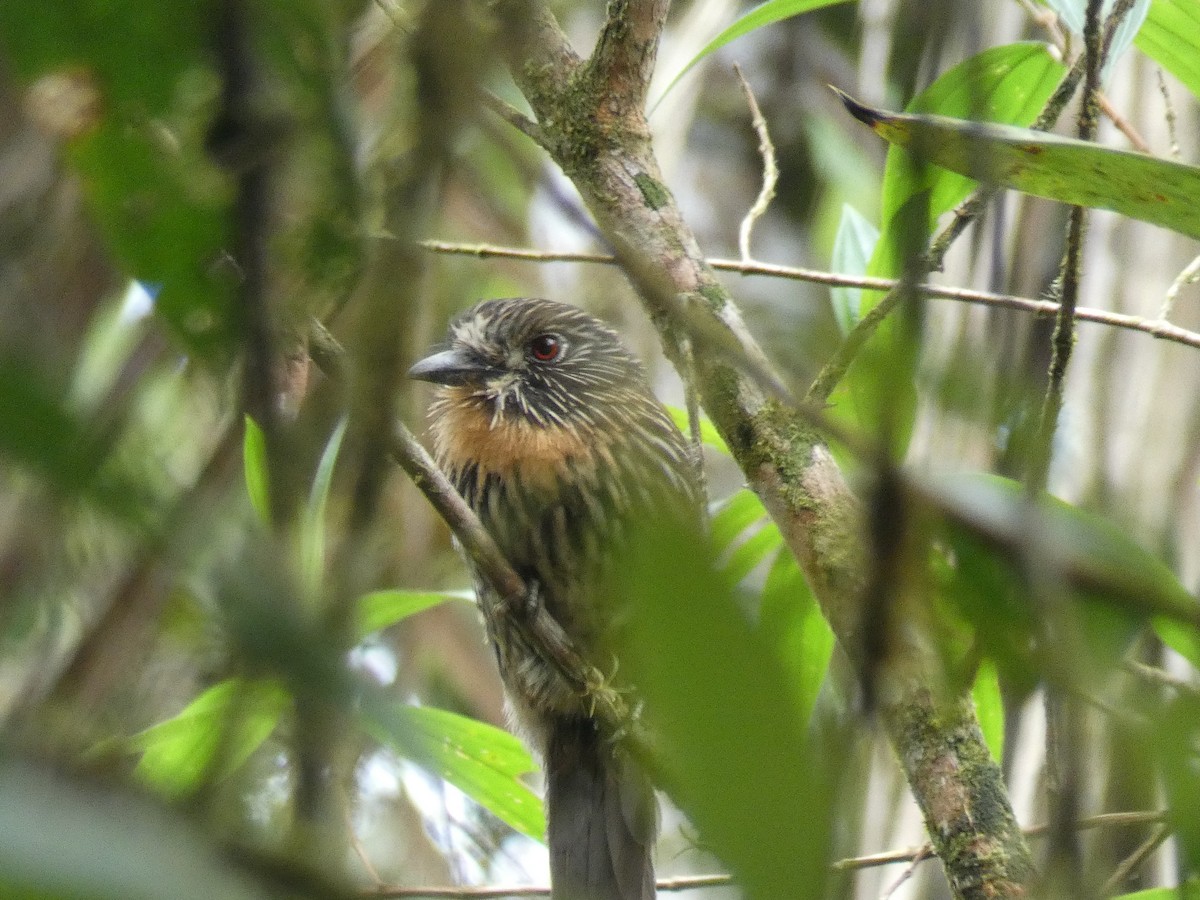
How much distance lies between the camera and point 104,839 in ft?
1.58

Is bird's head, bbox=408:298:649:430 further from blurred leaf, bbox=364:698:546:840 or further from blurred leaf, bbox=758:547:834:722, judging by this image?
blurred leaf, bbox=758:547:834:722

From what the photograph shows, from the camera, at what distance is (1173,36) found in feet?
6.16

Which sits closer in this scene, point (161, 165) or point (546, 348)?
point (161, 165)

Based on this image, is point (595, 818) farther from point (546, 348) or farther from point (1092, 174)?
point (1092, 174)

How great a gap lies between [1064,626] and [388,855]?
2959mm

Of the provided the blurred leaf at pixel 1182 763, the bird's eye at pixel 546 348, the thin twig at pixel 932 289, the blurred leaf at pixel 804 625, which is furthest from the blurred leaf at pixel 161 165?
the bird's eye at pixel 546 348

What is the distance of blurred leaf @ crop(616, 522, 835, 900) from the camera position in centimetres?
53

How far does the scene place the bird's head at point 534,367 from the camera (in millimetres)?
2930

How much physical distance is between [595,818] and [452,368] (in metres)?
1.00

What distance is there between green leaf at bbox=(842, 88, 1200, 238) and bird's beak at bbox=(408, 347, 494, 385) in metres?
1.61

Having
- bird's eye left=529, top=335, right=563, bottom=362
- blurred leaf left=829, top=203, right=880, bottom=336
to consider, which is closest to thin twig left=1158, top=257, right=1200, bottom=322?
blurred leaf left=829, top=203, right=880, bottom=336

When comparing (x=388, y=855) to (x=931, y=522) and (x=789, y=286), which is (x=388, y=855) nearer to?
(x=789, y=286)

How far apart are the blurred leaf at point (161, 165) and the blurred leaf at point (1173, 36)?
5.08 feet

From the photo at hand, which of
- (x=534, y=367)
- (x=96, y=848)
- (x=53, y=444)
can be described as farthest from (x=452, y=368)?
(x=96, y=848)
